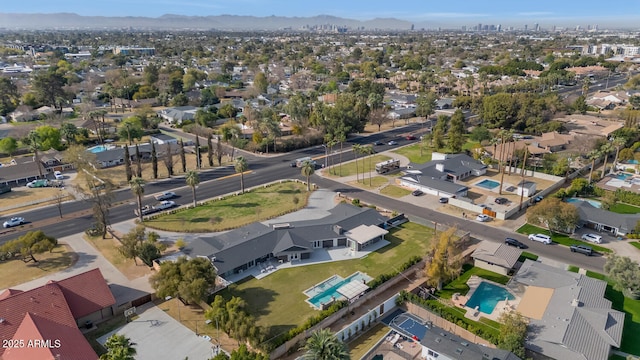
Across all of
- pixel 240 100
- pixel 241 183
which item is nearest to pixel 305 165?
pixel 241 183

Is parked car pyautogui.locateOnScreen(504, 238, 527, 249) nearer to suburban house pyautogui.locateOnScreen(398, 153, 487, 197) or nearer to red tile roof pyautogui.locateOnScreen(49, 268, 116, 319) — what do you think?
suburban house pyautogui.locateOnScreen(398, 153, 487, 197)

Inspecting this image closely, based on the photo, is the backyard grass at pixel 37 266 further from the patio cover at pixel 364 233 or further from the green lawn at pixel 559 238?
the green lawn at pixel 559 238

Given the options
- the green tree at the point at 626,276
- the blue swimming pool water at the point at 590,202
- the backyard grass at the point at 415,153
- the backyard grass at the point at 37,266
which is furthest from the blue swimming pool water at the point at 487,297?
the backyard grass at the point at 37,266

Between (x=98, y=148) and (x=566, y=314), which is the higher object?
(x=98, y=148)

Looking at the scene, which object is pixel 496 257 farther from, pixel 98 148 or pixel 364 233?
pixel 98 148

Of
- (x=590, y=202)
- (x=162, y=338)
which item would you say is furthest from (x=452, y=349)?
(x=590, y=202)

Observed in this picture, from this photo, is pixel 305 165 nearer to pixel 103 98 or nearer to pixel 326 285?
pixel 326 285
